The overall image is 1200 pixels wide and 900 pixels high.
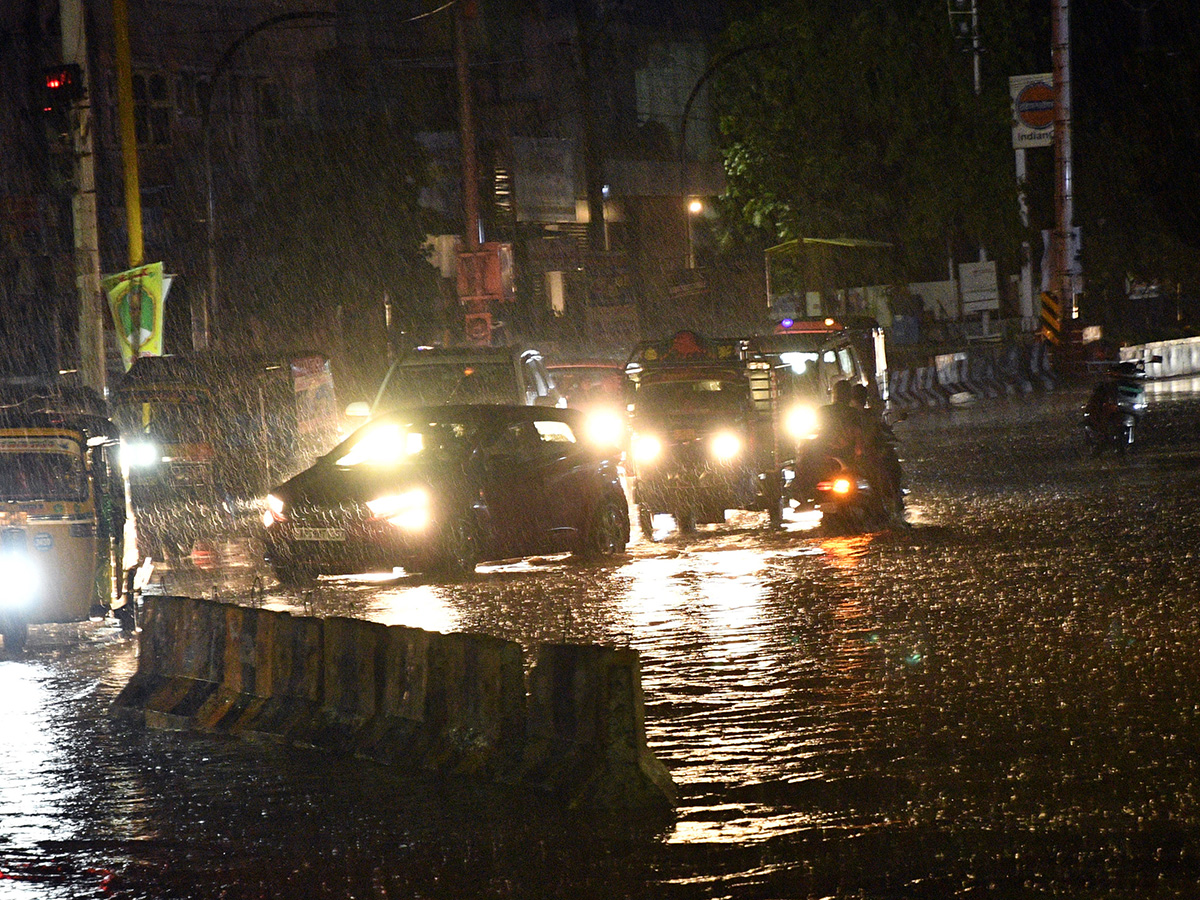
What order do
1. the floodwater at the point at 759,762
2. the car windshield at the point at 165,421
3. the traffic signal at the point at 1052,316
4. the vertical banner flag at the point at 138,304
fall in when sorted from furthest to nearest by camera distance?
the traffic signal at the point at 1052,316 → the car windshield at the point at 165,421 → the vertical banner flag at the point at 138,304 → the floodwater at the point at 759,762

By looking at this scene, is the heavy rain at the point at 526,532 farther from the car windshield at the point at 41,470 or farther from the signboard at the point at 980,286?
the signboard at the point at 980,286

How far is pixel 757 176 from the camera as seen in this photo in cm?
6269

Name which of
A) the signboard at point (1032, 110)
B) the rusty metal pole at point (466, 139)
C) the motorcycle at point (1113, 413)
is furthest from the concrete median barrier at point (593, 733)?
the signboard at point (1032, 110)

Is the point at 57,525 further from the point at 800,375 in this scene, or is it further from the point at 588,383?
the point at 588,383

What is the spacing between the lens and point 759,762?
817cm

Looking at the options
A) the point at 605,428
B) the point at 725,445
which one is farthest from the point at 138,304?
the point at 725,445

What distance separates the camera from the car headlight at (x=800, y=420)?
21.9m

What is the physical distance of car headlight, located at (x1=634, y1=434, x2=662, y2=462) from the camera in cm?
1905

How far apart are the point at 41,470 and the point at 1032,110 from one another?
3341cm

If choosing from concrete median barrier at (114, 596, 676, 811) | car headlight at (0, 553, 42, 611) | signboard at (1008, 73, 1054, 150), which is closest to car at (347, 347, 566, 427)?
car headlight at (0, 553, 42, 611)

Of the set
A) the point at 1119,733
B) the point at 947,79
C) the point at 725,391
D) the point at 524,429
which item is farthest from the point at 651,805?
the point at 947,79

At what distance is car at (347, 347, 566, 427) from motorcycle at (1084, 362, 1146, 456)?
23.7ft

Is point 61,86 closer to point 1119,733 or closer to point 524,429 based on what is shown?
point 524,429

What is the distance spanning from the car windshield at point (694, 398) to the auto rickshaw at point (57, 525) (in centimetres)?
764
